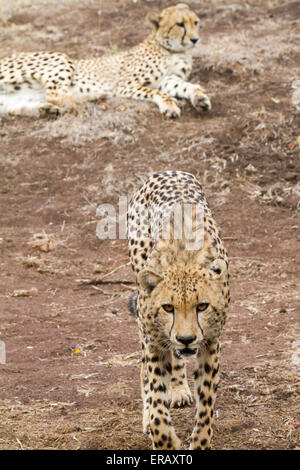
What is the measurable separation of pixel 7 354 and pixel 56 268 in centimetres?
160

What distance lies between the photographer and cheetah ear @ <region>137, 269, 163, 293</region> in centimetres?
317

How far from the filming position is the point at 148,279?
320 cm

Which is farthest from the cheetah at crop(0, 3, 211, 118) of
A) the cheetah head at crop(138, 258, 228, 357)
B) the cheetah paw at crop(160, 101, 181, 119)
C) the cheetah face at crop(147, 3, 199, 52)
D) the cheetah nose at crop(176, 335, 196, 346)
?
the cheetah nose at crop(176, 335, 196, 346)

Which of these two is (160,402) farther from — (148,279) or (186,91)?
(186,91)

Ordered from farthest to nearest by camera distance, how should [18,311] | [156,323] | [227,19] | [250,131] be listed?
[227,19]
[250,131]
[18,311]
[156,323]

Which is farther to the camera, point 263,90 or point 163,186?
point 263,90

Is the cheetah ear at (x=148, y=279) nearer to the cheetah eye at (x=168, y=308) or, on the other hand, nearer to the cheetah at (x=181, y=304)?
the cheetah at (x=181, y=304)

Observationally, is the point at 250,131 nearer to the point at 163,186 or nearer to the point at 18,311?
the point at 18,311

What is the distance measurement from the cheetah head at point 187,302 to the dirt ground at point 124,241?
69 centimetres

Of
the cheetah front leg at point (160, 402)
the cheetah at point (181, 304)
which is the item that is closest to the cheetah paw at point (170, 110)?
the cheetah at point (181, 304)

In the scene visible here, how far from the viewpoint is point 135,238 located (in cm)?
403

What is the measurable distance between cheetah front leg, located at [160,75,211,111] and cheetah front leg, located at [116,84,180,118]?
0.44 ft

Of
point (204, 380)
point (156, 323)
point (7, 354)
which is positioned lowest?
point (7, 354)
